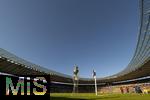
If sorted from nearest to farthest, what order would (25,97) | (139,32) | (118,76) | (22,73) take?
1. (25,97)
2. (139,32)
3. (22,73)
4. (118,76)

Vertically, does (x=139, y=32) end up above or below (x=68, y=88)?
above

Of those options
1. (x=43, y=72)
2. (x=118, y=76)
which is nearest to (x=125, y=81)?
(x=118, y=76)

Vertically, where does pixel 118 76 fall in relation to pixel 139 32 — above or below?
below

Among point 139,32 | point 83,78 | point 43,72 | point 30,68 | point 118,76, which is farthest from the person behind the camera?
Answer: point 83,78

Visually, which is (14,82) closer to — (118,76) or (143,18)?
(143,18)

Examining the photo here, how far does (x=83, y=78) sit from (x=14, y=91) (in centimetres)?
10284

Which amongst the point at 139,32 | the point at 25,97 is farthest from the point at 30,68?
the point at 25,97

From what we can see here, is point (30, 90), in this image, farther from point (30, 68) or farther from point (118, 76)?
point (118, 76)

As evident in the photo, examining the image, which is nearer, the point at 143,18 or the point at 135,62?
the point at 143,18

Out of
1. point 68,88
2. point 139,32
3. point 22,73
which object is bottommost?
point 68,88

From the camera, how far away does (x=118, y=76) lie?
103 m

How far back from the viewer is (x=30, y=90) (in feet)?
50.0

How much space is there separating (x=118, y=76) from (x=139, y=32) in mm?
56418

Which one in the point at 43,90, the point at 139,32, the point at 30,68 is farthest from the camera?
the point at 30,68
